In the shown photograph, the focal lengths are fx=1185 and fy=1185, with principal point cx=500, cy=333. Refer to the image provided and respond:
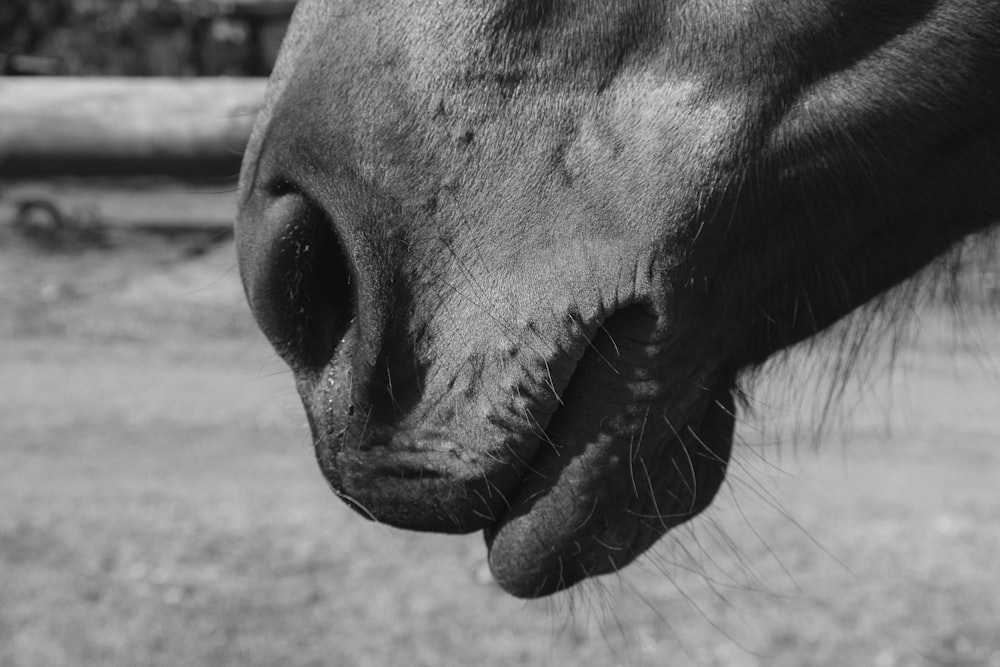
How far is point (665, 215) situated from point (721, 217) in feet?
0.19

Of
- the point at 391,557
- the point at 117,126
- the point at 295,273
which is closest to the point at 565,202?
the point at 295,273

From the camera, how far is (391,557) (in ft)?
9.92

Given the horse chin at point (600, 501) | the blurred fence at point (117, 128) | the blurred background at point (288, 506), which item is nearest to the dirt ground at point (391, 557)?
the blurred background at point (288, 506)

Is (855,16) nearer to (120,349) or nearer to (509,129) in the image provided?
(509,129)

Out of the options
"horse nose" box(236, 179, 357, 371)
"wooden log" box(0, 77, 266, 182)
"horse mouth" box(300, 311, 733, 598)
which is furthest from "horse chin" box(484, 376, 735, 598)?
"wooden log" box(0, 77, 266, 182)

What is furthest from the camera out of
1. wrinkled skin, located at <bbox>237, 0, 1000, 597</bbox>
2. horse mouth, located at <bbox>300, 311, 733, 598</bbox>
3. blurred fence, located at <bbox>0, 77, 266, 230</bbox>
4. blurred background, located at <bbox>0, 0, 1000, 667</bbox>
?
blurred fence, located at <bbox>0, 77, 266, 230</bbox>

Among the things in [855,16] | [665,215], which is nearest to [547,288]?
[665,215]

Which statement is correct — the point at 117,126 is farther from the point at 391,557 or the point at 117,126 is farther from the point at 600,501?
the point at 600,501

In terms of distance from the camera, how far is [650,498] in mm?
1239

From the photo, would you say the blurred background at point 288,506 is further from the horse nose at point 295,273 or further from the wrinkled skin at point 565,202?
the horse nose at point 295,273

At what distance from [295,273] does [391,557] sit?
207cm

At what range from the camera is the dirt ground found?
2656mm

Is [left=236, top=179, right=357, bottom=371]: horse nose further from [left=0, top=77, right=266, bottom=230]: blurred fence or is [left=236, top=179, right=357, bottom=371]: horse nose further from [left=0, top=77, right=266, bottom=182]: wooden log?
[left=0, top=77, right=266, bottom=182]: wooden log

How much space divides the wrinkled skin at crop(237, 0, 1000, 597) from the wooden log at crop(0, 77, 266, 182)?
416 cm
